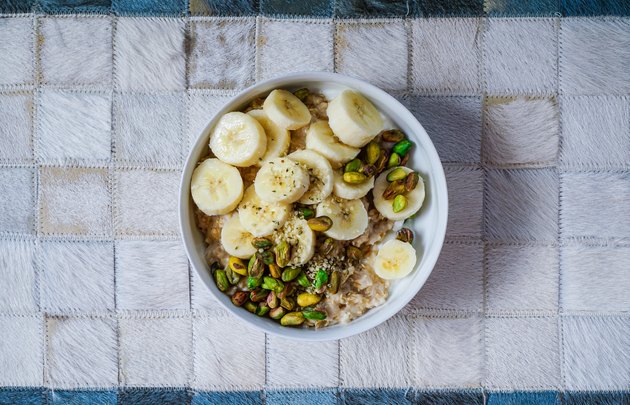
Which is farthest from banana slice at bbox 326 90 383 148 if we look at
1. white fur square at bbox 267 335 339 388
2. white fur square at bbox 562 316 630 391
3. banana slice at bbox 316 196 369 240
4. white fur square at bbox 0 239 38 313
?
white fur square at bbox 0 239 38 313

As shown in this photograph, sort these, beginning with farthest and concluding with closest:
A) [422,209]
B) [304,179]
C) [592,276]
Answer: [592,276], [422,209], [304,179]

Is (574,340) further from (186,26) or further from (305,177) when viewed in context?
(186,26)

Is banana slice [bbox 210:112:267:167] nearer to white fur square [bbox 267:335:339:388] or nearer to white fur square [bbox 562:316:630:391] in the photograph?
white fur square [bbox 267:335:339:388]

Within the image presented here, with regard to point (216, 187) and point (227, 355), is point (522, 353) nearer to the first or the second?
point (227, 355)

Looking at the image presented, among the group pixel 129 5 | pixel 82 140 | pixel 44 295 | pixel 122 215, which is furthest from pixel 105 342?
pixel 129 5

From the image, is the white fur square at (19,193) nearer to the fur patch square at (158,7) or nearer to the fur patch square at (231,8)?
the fur patch square at (158,7)

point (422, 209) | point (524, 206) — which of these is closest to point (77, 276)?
point (422, 209)

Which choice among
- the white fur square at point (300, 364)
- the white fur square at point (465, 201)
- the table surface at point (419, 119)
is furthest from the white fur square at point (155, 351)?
the white fur square at point (465, 201)
